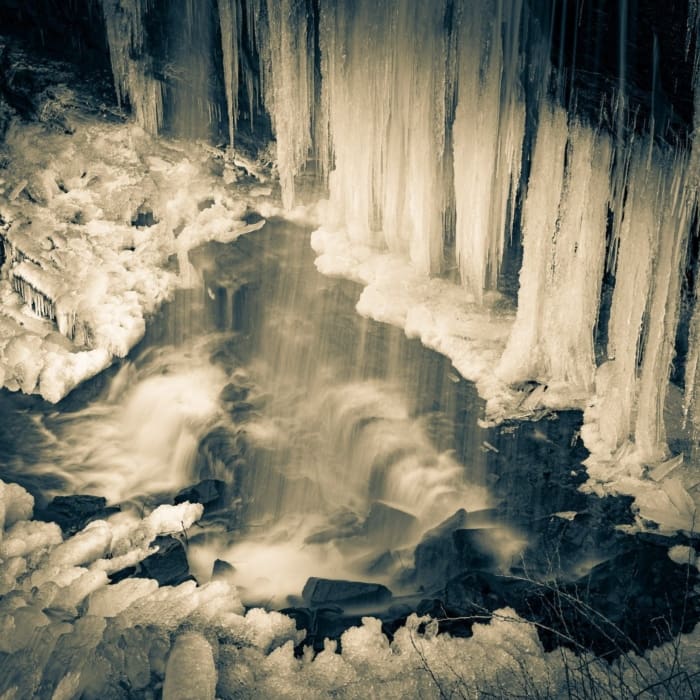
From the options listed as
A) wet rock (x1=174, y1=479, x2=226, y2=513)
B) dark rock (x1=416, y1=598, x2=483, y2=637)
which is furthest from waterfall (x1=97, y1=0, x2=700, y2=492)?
wet rock (x1=174, y1=479, x2=226, y2=513)

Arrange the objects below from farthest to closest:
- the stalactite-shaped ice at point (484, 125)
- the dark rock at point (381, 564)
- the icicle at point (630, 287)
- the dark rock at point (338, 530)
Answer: the stalactite-shaped ice at point (484, 125), the dark rock at point (338, 530), the dark rock at point (381, 564), the icicle at point (630, 287)

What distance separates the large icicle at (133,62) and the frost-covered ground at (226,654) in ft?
36.2

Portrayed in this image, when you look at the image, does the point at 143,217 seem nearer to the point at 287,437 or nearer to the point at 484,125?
the point at 287,437

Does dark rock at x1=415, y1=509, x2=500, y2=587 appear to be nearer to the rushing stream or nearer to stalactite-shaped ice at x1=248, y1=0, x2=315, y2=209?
the rushing stream

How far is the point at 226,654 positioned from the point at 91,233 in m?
9.13

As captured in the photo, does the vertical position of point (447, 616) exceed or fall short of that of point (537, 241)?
it falls short

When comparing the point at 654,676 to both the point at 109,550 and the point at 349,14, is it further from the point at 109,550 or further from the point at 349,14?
the point at 349,14

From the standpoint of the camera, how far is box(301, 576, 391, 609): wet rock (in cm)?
668

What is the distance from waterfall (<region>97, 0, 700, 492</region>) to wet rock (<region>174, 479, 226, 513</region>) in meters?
3.93

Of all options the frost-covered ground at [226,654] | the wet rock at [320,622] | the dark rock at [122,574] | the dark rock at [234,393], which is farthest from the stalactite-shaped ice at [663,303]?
the dark rock at [122,574]

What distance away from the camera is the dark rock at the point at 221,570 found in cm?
738

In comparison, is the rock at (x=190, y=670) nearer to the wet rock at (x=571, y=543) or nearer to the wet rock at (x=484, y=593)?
the wet rock at (x=484, y=593)

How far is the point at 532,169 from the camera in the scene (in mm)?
8117

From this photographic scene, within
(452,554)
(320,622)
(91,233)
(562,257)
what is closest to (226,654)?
(320,622)
